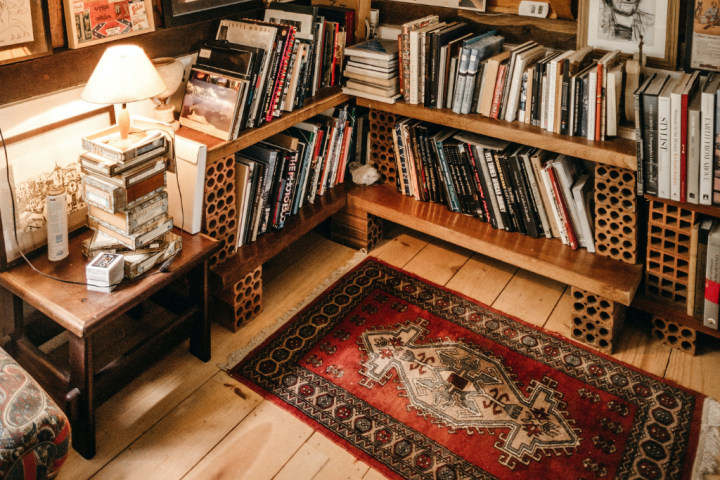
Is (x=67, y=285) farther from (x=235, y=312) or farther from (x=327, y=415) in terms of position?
(x=327, y=415)

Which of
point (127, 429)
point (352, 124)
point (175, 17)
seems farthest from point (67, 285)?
point (352, 124)

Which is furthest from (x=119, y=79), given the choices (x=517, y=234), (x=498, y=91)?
(x=517, y=234)

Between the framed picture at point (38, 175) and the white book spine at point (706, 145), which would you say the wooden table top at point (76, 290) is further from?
the white book spine at point (706, 145)

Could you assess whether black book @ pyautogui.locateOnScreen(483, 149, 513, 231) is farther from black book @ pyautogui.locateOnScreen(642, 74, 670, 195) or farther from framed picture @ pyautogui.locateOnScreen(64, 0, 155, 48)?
framed picture @ pyautogui.locateOnScreen(64, 0, 155, 48)

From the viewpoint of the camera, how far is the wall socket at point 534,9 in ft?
7.43

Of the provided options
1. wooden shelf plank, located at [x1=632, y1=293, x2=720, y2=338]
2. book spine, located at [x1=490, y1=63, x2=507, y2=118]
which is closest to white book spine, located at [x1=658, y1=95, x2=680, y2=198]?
wooden shelf plank, located at [x1=632, y1=293, x2=720, y2=338]

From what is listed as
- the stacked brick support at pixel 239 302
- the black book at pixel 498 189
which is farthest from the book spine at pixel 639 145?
the stacked brick support at pixel 239 302

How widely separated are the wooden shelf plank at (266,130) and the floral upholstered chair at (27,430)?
0.85 m

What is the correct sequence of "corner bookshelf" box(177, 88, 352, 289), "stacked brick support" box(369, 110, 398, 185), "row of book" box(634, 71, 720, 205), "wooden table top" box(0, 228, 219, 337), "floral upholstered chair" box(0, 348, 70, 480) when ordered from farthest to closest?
"stacked brick support" box(369, 110, 398, 185) → "corner bookshelf" box(177, 88, 352, 289) → "row of book" box(634, 71, 720, 205) → "wooden table top" box(0, 228, 219, 337) → "floral upholstered chair" box(0, 348, 70, 480)

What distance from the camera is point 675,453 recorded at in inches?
70.1

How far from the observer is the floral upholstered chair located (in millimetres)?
1271

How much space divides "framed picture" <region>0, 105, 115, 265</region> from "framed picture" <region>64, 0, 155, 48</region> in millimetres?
209

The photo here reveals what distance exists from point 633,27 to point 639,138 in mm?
447

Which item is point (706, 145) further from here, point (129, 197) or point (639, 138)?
point (129, 197)
